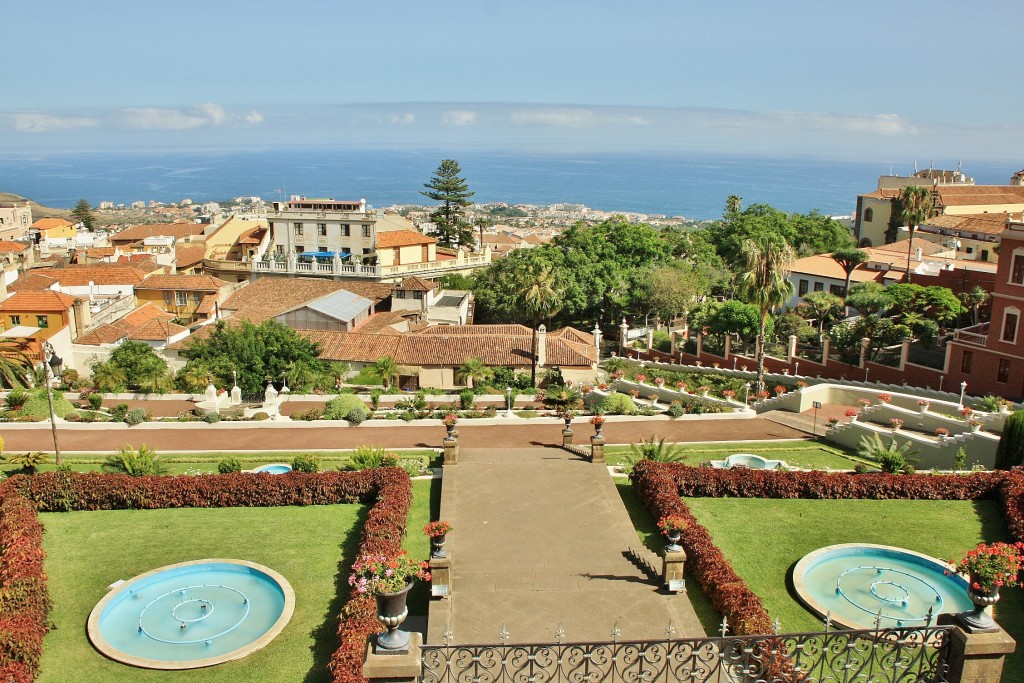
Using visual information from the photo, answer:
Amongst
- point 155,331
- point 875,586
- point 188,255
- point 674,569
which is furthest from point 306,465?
point 188,255

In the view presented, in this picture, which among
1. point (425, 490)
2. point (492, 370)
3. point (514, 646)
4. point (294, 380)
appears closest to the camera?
point (514, 646)

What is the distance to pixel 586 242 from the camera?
5366cm

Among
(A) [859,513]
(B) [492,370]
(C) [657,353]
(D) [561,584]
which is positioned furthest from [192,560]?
(C) [657,353]

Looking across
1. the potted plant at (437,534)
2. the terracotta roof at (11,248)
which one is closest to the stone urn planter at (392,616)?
the potted plant at (437,534)

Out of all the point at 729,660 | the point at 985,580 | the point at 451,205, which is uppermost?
the point at 451,205

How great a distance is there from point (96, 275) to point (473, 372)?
32940mm

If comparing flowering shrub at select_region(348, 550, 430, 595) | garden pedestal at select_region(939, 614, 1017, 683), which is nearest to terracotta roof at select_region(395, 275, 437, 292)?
flowering shrub at select_region(348, 550, 430, 595)

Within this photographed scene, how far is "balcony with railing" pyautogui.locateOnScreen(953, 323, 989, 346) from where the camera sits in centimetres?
3073

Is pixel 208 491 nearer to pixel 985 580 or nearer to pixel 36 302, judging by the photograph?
pixel 985 580

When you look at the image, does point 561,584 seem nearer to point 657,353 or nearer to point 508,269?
point 657,353

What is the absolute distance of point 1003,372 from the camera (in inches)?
1182

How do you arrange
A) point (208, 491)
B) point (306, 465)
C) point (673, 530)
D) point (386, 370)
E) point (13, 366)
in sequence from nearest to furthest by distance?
point (673, 530)
point (208, 491)
point (306, 465)
point (13, 366)
point (386, 370)

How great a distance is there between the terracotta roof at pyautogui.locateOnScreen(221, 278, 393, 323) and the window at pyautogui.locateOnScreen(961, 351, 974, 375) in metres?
33.0

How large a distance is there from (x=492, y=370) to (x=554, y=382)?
2930mm
